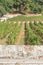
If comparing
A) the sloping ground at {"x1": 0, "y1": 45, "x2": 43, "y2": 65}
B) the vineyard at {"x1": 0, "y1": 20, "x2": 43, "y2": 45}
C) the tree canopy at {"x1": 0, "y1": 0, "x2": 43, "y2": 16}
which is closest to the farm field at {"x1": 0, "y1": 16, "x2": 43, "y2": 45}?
the vineyard at {"x1": 0, "y1": 20, "x2": 43, "y2": 45}

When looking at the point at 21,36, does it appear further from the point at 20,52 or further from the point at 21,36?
the point at 20,52

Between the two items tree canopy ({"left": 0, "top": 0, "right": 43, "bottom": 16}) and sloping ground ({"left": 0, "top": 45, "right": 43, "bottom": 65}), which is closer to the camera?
sloping ground ({"left": 0, "top": 45, "right": 43, "bottom": 65})

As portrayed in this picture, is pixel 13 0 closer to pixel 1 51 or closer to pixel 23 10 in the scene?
pixel 23 10

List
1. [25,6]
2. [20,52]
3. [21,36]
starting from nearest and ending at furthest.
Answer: [20,52] < [21,36] < [25,6]

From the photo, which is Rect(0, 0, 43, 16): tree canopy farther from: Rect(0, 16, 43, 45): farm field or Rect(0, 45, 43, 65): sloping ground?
Rect(0, 45, 43, 65): sloping ground

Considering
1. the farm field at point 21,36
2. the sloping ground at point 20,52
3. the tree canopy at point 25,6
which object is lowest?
the tree canopy at point 25,6

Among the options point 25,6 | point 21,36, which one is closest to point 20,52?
point 21,36

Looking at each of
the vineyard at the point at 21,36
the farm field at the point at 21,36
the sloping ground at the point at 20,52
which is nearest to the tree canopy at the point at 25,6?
the farm field at the point at 21,36

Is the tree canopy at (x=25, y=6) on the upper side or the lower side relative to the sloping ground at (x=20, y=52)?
lower

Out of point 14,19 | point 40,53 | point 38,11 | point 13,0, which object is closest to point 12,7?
point 13,0

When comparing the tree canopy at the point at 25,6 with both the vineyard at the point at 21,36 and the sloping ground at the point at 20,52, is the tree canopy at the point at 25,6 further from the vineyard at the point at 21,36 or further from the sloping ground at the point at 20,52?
the sloping ground at the point at 20,52

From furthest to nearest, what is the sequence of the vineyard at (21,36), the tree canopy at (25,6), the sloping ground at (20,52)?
the tree canopy at (25,6) → the vineyard at (21,36) → the sloping ground at (20,52)
